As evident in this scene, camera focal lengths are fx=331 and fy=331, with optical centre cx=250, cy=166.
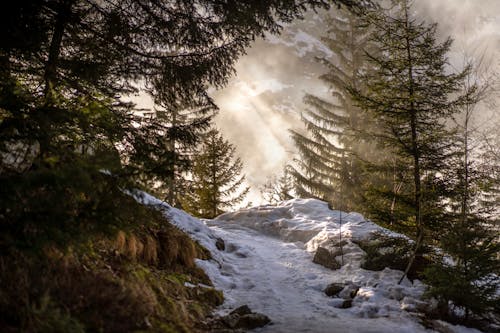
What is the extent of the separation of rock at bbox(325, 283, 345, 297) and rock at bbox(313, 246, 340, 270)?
5.16ft

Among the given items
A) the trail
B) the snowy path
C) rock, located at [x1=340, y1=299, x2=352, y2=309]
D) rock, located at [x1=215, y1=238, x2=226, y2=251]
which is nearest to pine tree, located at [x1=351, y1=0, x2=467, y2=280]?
the trail

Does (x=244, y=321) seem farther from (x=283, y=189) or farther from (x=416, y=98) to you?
(x=283, y=189)

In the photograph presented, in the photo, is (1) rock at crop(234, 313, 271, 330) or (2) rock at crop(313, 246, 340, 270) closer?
(1) rock at crop(234, 313, 271, 330)

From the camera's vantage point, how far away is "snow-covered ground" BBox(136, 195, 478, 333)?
20.5 feet

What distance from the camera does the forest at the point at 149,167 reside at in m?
3.08

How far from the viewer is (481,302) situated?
6363mm

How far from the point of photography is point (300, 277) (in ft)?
29.5

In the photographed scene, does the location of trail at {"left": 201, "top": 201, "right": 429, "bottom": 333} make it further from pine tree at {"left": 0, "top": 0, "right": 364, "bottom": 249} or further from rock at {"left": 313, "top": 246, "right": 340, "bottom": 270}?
pine tree at {"left": 0, "top": 0, "right": 364, "bottom": 249}

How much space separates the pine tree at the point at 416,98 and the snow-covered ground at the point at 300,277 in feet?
6.48

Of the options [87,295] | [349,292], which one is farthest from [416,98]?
[87,295]

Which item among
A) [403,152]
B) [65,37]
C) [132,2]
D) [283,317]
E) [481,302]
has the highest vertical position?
[132,2]

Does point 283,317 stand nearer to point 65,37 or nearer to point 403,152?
point 403,152

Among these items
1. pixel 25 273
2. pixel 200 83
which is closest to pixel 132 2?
pixel 200 83

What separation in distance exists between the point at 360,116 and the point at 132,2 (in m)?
19.1
